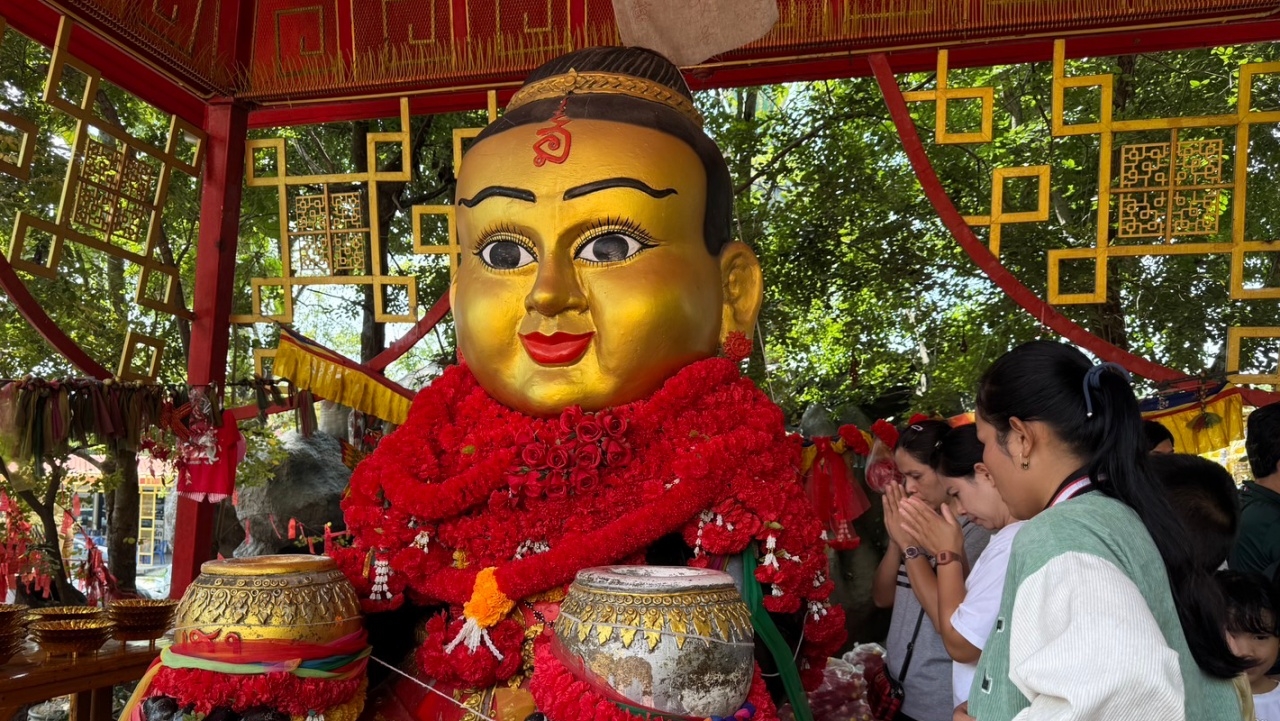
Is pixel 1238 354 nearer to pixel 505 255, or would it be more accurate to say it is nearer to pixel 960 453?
pixel 960 453

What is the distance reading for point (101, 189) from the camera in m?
3.74

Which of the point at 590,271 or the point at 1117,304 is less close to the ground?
the point at 1117,304

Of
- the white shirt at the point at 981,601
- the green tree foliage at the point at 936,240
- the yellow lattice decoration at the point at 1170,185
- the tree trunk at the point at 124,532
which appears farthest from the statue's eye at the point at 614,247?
the tree trunk at the point at 124,532

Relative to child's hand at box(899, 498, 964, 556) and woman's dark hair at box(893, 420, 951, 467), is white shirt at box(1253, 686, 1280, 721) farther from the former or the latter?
woman's dark hair at box(893, 420, 951, 467)

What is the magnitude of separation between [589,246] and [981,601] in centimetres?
147

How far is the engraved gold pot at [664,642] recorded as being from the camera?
79.5 inches

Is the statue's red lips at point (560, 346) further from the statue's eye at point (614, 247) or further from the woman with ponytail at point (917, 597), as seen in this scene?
the woman with ponytail at point (917, 597)

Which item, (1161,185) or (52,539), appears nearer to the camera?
(1161,185)

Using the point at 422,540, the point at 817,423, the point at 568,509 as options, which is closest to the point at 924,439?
the point at 568,509

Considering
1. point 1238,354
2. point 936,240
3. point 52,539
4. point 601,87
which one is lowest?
point 52,539

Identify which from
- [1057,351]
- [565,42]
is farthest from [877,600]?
[565,42]

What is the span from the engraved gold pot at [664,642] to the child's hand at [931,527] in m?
0.68

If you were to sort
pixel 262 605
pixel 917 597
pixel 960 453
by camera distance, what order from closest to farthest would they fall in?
1. pixel 262 605
2. pixel 917 597
3. pixel 960 453

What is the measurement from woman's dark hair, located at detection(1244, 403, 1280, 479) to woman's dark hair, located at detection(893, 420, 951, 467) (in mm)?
1113
